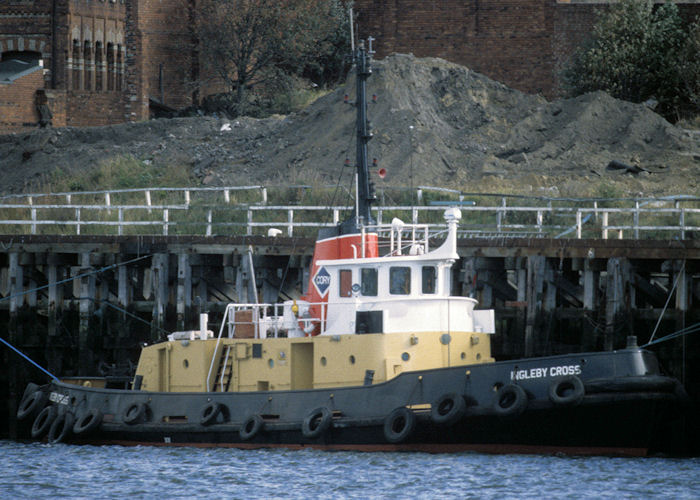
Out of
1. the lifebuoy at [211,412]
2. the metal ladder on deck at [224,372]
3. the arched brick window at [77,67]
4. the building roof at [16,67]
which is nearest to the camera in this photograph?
the lifebuoy at [211,412]

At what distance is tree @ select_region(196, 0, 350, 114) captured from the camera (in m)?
54.4

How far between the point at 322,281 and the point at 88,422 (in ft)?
17.1

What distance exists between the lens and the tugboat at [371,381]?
23125mm

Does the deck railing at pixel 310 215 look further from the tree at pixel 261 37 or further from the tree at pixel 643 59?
the tree at pixel 261 37

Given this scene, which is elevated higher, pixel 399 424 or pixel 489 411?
pixel 489 411

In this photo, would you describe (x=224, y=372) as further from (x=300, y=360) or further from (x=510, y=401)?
(x=510, y=401)

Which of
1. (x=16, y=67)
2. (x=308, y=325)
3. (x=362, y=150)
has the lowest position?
(x=308, y=325)

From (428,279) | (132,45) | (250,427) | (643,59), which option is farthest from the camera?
(132,45)

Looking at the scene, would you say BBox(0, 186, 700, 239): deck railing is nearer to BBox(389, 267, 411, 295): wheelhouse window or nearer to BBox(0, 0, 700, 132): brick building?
BBox(389, 267, 411, 295): wheelhouse window

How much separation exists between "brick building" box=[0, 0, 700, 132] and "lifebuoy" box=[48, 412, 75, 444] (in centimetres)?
2632

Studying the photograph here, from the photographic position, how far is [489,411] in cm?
2330

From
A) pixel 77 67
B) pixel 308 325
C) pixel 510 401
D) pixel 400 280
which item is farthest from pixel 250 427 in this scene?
pixel 77 67

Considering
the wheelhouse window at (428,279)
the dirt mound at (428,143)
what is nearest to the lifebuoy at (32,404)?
the wheelhouse window at (428,279)

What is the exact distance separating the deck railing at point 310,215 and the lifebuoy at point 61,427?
621 centimetres
